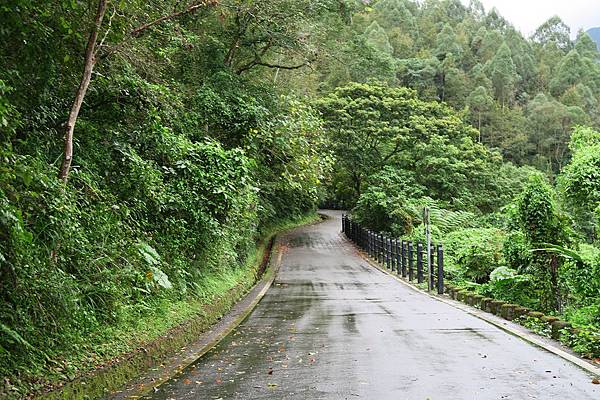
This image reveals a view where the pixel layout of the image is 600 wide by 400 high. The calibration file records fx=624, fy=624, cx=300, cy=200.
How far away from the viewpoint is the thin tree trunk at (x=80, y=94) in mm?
7301

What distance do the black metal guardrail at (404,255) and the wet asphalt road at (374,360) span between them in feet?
8.35

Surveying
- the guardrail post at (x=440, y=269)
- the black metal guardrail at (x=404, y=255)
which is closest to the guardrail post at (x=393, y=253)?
the black metal guardrail at (x=404, y=255)

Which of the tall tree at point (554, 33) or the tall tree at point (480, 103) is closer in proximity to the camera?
the tall tree at point (480, 103)

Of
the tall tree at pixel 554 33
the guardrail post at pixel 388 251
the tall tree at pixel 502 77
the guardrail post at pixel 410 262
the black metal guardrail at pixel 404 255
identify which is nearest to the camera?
the black metal guardrail at pixel 404 255

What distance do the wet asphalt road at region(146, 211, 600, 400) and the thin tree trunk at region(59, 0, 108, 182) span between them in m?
2.81

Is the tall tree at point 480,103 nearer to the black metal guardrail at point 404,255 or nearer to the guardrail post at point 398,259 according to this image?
the black metal guardrail at point 404,255

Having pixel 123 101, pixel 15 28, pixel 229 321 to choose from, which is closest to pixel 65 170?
pixel 15 28

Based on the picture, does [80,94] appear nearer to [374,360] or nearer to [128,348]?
[128,348]

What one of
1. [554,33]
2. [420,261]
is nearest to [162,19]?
[420,261]

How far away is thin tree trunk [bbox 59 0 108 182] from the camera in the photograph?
730 centimetres

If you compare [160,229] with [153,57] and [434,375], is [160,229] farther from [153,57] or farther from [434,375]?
[434,375]

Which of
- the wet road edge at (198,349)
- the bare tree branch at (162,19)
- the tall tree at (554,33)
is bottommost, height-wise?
the wet road edge at (198,349)

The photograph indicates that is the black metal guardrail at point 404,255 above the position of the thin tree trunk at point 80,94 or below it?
below

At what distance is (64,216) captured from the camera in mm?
6535
